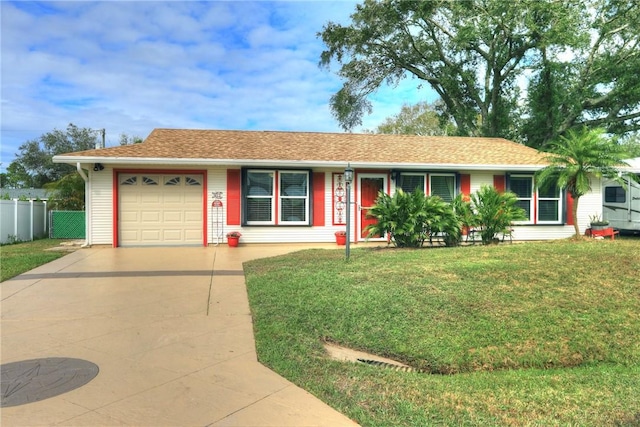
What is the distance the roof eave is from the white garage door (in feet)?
2.38

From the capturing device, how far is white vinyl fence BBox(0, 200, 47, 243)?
1438 centimetres

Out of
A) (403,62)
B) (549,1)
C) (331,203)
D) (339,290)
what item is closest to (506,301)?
(339,290)

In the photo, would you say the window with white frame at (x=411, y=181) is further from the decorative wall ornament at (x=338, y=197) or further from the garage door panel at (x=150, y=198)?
the garage door panel at (x=150, y=198)

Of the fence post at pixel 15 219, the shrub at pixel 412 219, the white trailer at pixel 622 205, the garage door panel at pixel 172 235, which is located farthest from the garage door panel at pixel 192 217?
the white trailer at pixel 622 205

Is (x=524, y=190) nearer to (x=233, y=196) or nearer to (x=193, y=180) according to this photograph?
(x=233, y=196)

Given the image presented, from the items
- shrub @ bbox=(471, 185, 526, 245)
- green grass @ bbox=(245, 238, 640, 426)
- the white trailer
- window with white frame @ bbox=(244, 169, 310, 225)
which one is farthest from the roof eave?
green grass @ bbox=(245, 238, 640, 426)

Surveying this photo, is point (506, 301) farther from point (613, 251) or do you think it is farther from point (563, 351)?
point (613, 251)

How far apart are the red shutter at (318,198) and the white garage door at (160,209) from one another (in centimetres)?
362

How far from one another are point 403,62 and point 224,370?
26.4 metres

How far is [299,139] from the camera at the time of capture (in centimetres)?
1616

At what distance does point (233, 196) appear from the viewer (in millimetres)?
13305

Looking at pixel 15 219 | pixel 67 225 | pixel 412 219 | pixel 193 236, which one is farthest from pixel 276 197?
pixel 15 219

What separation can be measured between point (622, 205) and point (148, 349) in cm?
1713

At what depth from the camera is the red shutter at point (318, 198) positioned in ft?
44.9
